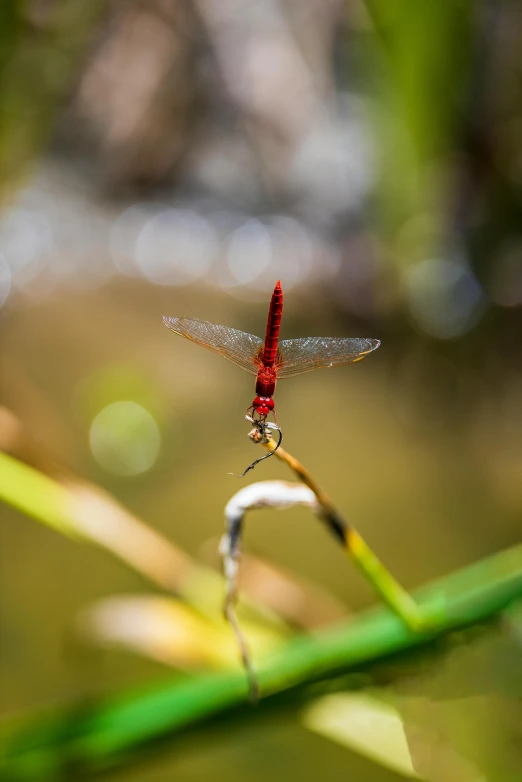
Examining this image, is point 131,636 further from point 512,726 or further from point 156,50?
point 156,50

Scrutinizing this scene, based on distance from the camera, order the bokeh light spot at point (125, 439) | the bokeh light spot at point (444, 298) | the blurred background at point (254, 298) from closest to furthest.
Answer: the blurred background at point (254, 298), the bokeh light spot at point (125, 439), the bokeh light spot at point (444, 298)

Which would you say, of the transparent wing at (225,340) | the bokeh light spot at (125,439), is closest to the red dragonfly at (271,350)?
the transparent wing at (225,340)

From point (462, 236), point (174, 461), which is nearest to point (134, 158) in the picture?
point (462, 236)

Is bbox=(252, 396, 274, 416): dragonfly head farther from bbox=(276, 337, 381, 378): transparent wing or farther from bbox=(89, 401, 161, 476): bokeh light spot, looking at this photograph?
bbox=(89, 401, 161, 476): bokeh light spot

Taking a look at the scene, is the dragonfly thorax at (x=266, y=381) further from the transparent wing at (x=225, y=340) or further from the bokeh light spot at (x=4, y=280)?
the bokeh light spot at (x=4, y=280)

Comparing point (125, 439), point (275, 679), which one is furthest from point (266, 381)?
point (125, 439)

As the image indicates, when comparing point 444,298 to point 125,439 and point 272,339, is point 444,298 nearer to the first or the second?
point 125,439

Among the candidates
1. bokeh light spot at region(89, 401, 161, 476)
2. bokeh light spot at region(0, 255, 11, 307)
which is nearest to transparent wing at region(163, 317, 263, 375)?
bokeh light spot at region(89, 401, 161, 476)
